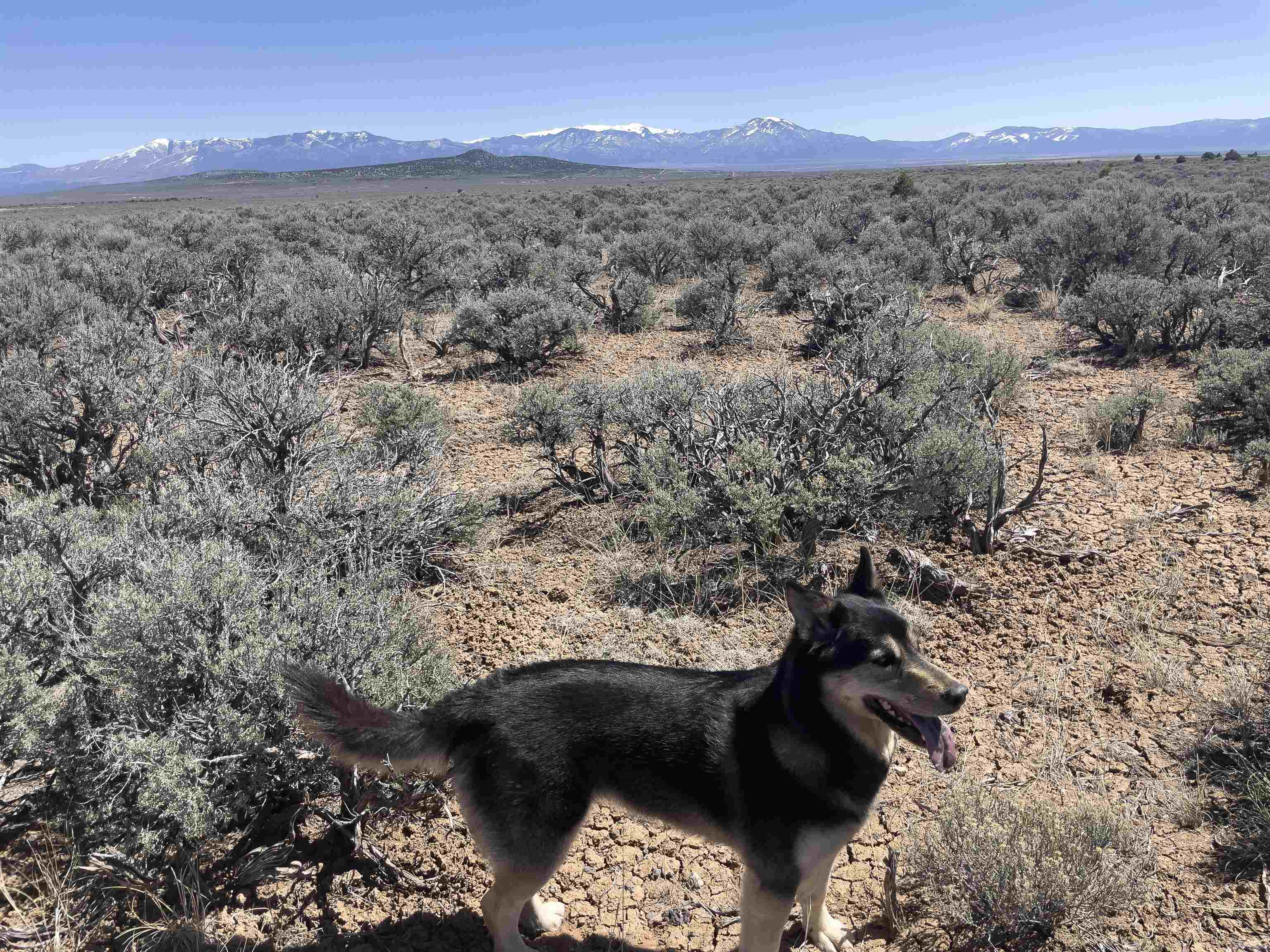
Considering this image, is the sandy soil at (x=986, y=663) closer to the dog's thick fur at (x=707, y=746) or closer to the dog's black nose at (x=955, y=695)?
the dog's thick fur at (x=707, y=746)

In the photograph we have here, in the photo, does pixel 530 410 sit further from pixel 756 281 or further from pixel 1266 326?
pixel 756 281

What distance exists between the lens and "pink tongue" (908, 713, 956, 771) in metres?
2.18

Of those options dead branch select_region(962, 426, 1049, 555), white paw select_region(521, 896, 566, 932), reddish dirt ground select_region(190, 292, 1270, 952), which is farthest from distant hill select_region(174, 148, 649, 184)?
white paw select_region(521, 896, 566, 932)

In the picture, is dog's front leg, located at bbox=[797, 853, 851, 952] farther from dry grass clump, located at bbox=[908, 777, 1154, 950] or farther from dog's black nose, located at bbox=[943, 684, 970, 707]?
dog's black nose, located at bbox=[943, 684, 970, 707]

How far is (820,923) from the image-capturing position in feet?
8.89

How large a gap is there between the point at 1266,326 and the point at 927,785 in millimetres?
8798

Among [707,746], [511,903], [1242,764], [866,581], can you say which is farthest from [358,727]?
[1242,764]

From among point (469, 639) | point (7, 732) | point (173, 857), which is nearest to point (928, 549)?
point (469, 639)

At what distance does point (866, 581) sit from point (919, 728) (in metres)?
0.51

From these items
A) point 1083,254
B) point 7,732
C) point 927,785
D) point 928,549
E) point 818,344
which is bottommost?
point 927,785

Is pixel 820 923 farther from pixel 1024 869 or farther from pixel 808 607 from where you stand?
pixel 808 607

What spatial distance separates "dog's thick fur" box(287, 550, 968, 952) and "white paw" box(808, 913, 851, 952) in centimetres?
32

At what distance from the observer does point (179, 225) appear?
21.7 m

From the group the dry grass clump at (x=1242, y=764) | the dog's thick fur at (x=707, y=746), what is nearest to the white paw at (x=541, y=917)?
the dog's thick fur at (x=707, y=746)
